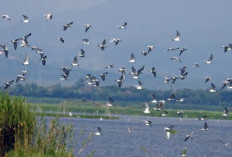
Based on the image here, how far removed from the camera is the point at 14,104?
1374 inches

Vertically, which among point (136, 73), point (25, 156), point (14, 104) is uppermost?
point (136, 73)

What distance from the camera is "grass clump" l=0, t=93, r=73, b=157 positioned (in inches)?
1299

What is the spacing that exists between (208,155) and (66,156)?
6492cm

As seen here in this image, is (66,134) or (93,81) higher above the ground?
(93,81)

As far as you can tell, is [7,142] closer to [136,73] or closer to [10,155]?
[10,155]

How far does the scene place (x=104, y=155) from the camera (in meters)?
79.2

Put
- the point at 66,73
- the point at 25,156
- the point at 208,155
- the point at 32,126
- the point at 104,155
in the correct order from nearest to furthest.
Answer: the point at 25,156 < the point at 32,126 < the point at 66,73 < the point at 104,155 < the point at 208,155

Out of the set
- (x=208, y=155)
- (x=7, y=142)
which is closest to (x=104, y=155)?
(x=208, y=155)

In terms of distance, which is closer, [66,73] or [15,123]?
[15,123]

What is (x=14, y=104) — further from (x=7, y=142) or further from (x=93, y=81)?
(x=93, y=81)

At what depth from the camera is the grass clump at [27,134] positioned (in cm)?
3300

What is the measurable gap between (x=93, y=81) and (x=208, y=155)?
49.3m

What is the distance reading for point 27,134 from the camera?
109ft

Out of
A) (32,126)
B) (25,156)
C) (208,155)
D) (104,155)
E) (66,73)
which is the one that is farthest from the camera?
(208,155)
